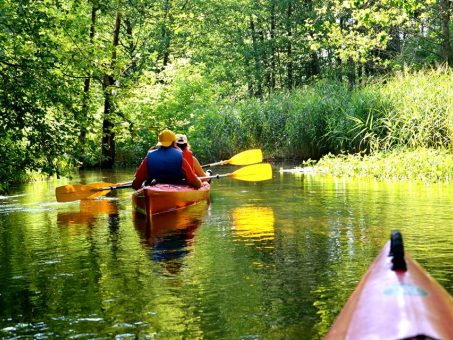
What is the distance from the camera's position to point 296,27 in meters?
36.6

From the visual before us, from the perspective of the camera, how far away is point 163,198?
9969 mm

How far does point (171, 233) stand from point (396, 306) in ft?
20.0

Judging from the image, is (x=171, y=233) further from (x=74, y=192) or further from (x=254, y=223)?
(x=74, y=192)

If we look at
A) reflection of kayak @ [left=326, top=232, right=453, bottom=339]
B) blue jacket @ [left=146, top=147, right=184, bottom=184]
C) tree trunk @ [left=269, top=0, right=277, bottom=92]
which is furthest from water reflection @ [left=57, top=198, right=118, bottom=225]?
tree trunk @ [left=269, top=0, right=277, bottom=92]

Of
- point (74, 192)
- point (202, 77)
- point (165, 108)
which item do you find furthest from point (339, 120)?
point (74, 192)

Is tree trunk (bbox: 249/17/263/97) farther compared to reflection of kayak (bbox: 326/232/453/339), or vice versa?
tree trunk (bbox: 249/17/263/97)

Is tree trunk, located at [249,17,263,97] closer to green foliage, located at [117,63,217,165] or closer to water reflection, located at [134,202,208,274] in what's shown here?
green foliage, located at [117,63,217,165]

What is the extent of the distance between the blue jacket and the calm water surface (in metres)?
0.63

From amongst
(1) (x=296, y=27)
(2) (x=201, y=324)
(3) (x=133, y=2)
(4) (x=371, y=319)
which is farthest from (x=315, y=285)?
(1) (x=296, y=27)

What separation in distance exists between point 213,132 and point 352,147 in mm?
6383

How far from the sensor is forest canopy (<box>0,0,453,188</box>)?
32.8 feet

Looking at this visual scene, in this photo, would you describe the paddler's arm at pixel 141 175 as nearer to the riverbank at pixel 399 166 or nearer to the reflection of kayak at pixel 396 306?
the riverbank at pixel 399 166

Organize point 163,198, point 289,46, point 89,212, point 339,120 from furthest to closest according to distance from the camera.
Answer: point 289,46 < point 339,120 < point 89,212 < point 163,198

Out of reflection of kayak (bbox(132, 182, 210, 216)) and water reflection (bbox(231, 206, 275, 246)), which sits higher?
reflection of kayak (bbox(132, 182, 210, 216))
